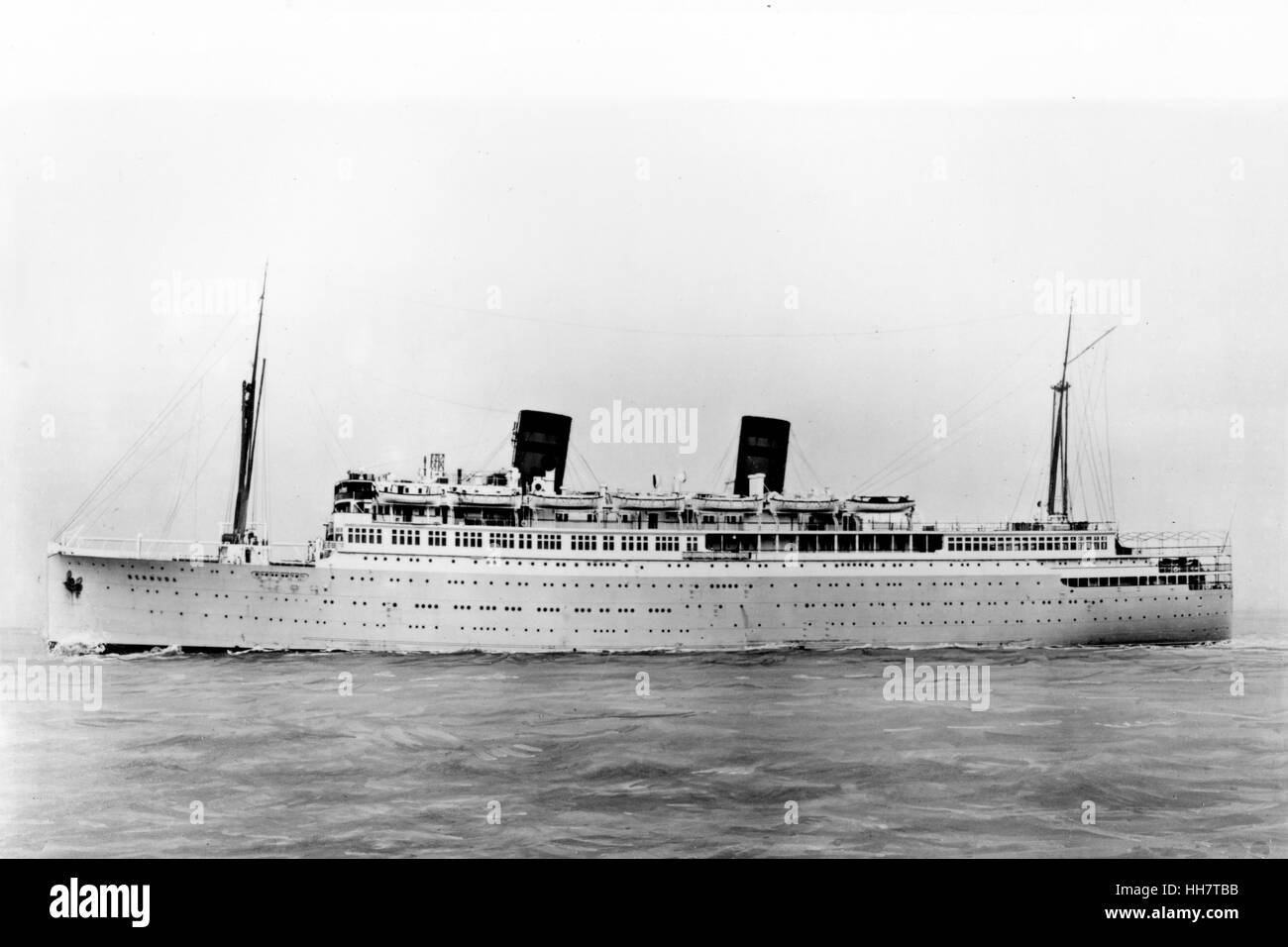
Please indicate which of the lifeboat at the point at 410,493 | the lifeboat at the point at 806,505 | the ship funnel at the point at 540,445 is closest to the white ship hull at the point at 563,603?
the lifeboat at the point at 806,505

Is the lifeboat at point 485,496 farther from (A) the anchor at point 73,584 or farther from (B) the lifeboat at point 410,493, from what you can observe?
(A) the anchor at point 73,584

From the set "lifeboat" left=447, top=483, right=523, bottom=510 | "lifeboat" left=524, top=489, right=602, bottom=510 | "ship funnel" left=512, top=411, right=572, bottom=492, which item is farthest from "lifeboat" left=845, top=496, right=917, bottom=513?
"lifeboat" left=447, top=483, right=523, bottom=510

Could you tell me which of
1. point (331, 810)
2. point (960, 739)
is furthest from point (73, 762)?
point (960, 739)

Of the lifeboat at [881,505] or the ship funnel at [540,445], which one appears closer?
the ship funnel at [540,445]

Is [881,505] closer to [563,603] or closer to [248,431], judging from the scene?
[563,603]

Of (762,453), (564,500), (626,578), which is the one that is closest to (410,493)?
(564,500)

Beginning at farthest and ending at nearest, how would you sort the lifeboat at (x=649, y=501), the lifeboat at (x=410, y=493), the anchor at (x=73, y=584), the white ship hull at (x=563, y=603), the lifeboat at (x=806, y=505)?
the lifeboat at (x=806, y=505)
the lifeboat at (x=649, y=501)
the lifeboat at (x=410, y=493)
the white ship hull at (x=563, y=603)
the anchor at (x=73, y=584)

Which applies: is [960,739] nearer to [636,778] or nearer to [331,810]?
[636,778]
